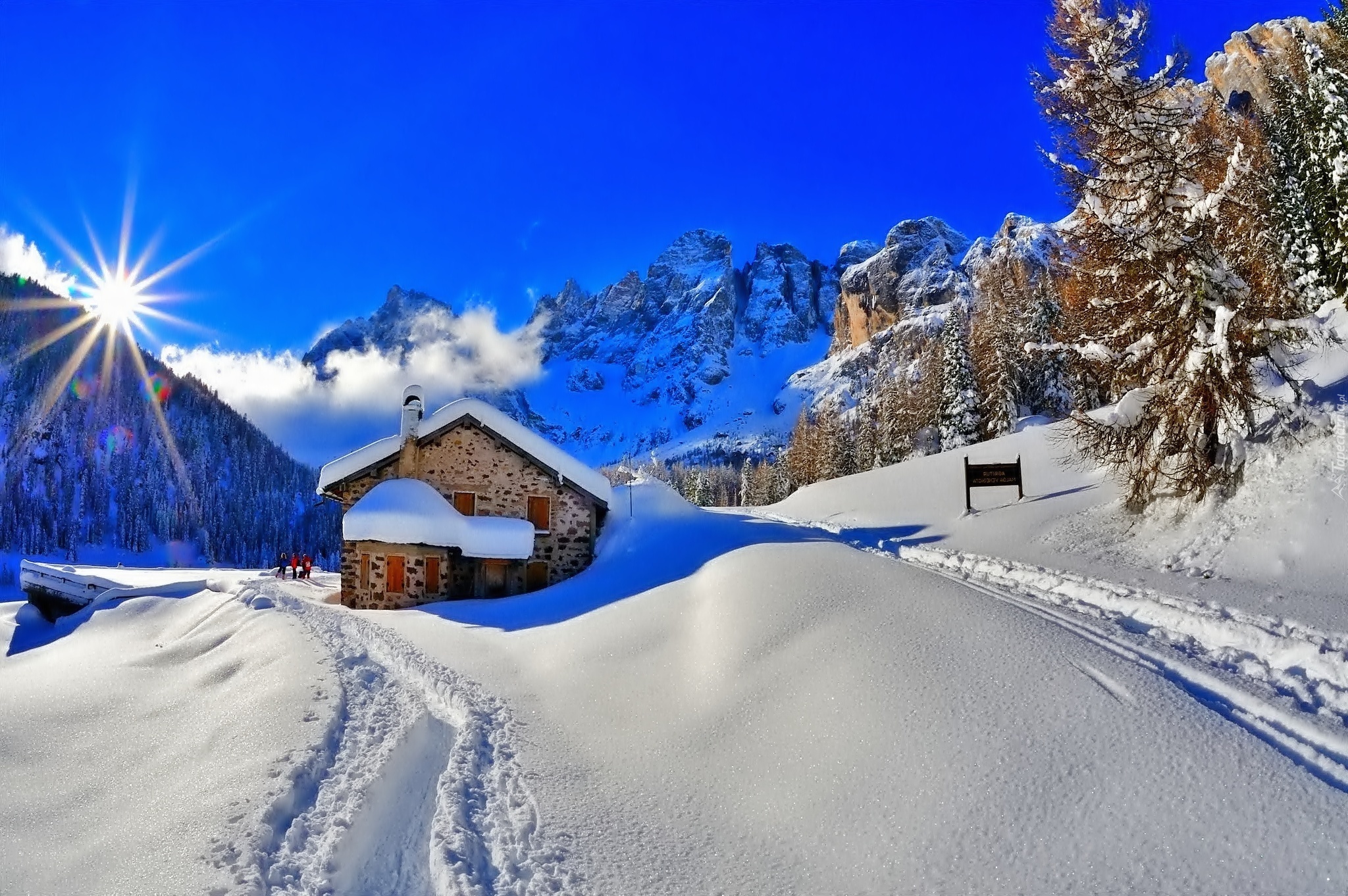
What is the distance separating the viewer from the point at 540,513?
22.3 metres

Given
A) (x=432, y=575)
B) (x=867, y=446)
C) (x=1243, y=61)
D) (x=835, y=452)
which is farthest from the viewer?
(x=1243, y=61)

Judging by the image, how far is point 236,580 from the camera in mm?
24328

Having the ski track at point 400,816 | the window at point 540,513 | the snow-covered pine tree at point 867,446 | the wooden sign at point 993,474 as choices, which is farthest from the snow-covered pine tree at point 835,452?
the ski track at point 400,816

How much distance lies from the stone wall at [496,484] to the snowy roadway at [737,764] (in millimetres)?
11675

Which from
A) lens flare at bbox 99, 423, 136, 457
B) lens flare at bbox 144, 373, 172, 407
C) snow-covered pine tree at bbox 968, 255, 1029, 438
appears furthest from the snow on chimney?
lens flare at bbox 144, 373, 172, 407

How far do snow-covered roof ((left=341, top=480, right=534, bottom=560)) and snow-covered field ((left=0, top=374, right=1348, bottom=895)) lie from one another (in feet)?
25.0

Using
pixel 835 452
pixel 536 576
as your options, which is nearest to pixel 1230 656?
pixel 536 576

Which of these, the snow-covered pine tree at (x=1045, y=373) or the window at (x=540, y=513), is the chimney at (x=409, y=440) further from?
the snow-covered pine tree at (x=1045, y=373)

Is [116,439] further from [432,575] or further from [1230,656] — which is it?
[1230,656]

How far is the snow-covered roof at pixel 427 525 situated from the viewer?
2006 cm

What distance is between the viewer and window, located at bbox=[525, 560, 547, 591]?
21.7 m

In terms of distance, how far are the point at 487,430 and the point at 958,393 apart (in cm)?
2940

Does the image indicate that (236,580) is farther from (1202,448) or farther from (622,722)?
(1202,448)

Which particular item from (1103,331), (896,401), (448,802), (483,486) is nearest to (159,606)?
(483,486)
